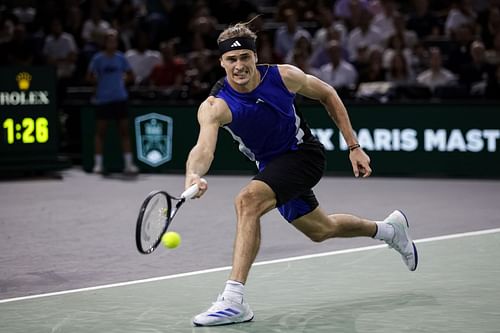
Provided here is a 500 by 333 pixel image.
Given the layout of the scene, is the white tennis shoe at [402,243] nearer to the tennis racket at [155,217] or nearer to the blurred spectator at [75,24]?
the tennis racket at [155,217]

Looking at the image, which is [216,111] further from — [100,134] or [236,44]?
[100,134]

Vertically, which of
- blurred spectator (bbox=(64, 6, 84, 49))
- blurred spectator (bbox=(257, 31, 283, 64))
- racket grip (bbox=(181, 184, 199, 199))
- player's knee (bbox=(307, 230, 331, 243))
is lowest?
player's knee (bbox=(307, 230, 331, 243))

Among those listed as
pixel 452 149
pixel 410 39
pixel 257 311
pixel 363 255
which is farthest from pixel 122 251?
pixel 410 39

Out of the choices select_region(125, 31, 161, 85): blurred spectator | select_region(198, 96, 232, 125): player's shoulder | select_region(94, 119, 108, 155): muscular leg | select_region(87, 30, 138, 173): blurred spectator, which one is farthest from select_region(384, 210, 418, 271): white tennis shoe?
select_region(125, 31, 161, 85): blurred spectator

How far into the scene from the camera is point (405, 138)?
1377 cm

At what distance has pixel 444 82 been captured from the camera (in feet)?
48.4

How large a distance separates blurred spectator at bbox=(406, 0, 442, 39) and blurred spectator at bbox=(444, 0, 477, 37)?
45cm

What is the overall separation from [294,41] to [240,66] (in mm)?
10722

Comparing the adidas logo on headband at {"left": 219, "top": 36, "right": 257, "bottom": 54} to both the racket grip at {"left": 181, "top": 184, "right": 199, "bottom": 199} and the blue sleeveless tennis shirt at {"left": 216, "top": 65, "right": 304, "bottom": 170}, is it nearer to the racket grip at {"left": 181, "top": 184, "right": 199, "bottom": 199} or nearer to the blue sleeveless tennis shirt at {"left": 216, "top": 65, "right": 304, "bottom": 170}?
the blue sleeveless tennis shirt at {"left": 216, "top": 65, "right": 304, "bottom": 170}

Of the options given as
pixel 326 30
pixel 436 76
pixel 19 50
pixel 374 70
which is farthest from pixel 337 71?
pixel 19 50

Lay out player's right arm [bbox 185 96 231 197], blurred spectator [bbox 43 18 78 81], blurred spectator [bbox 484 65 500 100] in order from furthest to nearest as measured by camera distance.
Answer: blurred spectator [bbox 43 18 78 81]
blurred spectator [bbox 484 65 500 100]
player's right arm [bbox 185 96 231 197]

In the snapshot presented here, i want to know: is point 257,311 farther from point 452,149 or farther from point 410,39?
point 410,39

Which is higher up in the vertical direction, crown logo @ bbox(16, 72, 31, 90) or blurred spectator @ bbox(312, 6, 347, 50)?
blurred spectator @ bbox(312, 6, 347, 50)

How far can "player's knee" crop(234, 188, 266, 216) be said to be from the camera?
20.1 feet
